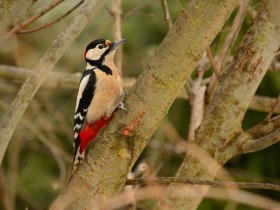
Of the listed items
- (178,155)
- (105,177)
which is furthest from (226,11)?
(178,155)

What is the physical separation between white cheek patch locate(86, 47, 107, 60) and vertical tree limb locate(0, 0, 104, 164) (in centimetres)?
108

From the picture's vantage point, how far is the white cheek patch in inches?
162

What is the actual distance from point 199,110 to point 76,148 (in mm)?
944

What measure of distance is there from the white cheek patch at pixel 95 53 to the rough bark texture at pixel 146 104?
167 cm

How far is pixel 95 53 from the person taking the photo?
4.14 meters

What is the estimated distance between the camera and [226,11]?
235cm

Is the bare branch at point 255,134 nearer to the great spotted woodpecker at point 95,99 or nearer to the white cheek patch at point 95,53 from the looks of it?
the great spotted woodpecker at point 95,99

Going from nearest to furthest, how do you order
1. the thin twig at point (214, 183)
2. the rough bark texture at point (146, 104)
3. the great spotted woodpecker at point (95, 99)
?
1. the thin twig at point (214, 183)
2. the rough bark texture at point (146, 104)
3. the great spotted woodpecker at point (95, 99)

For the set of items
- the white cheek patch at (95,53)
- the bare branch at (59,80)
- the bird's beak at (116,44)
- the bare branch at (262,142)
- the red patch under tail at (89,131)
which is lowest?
the red patch under tail at (89,131)

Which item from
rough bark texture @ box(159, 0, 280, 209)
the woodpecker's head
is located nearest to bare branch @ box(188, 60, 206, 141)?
rough bark texture @ box(159, 0, 280, 209)

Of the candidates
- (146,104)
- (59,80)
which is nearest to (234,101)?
(146,104)

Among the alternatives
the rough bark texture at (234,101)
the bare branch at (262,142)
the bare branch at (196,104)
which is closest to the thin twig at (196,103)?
the bare branch at (196,104)

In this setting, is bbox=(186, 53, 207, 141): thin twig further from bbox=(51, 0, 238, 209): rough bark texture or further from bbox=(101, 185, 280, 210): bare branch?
bbox=(51, 0, 238, 209): rough bark texture

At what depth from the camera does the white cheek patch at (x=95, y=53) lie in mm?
4104
